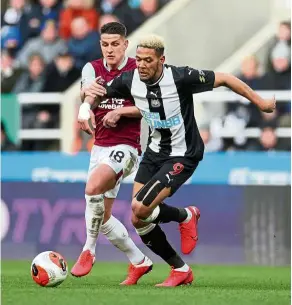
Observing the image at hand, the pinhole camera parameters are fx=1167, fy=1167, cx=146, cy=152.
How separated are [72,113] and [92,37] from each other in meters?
1.23

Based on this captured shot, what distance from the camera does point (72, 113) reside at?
57.5 feet

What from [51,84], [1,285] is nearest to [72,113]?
[51,84]

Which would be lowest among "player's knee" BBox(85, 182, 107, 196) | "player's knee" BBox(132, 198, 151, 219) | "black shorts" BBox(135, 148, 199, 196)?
"player's knee" BBox(132, 198, 151, 219)

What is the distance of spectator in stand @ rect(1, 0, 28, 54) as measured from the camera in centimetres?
1844

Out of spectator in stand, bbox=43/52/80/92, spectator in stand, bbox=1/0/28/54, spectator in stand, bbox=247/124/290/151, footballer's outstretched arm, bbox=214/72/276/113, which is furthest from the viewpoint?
spectator in stand, bbox=1/0/28/54

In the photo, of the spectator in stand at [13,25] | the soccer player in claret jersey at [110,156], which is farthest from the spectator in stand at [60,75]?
the soccer player in claret jersey at [110,156]

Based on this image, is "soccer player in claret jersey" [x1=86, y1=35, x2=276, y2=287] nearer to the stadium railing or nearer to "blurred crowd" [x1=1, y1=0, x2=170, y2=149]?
the stadium railing

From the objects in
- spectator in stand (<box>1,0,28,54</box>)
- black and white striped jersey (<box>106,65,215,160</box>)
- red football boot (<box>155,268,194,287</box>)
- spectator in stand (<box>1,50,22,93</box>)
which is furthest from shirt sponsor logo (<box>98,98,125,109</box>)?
spectator in stand (<box>1,0,28,54</box>)

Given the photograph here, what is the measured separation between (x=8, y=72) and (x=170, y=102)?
7722 mm

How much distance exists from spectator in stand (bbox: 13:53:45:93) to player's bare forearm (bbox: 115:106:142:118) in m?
6.74

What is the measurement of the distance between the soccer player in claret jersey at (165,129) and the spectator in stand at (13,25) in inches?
302

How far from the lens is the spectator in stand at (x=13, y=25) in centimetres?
1844

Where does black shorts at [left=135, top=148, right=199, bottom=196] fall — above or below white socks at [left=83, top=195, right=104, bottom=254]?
above

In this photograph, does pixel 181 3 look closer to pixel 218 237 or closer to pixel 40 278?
pixel 218 237
